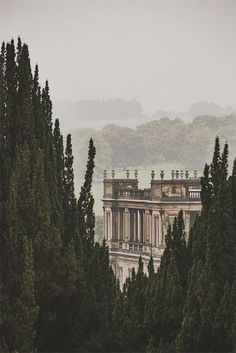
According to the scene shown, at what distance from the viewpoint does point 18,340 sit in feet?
45.0

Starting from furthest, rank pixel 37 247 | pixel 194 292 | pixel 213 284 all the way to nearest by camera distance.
Result: pixel 37 247
pixel 194 292
pixel 213 284

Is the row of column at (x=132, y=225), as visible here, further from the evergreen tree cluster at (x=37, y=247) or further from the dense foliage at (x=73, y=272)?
the dense foliage at (x=73, y=272)

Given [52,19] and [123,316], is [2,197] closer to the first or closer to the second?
[123,316]

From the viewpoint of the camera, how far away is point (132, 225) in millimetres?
69438

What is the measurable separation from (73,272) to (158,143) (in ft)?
288

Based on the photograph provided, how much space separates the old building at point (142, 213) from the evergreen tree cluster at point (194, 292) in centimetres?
4451

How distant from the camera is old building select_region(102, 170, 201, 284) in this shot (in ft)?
207

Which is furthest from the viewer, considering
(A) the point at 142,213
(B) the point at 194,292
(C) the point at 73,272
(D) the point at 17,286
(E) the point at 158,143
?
(E) the point at 158,143

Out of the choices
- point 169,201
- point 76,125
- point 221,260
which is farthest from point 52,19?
point 76,125

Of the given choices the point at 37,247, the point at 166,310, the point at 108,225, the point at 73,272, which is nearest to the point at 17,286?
the point at 37,247

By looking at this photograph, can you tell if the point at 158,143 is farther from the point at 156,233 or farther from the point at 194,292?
the point at 194,292

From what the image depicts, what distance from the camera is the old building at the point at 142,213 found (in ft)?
207

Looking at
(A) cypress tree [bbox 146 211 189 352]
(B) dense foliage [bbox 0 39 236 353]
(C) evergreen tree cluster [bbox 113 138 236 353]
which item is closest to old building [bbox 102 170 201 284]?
(B) dense foliage [bbox 0 39 236 353]

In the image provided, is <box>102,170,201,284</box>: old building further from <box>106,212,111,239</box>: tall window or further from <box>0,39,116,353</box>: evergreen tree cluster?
<box>0,39,116,353</box>: evergreen tree cluster
